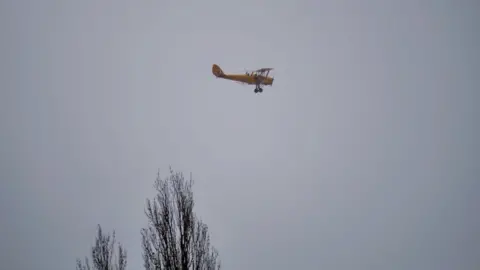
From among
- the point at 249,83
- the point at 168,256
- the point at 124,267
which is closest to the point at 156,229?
the point at 168,256

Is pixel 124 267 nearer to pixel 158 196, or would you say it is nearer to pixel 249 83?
pixel 158 196

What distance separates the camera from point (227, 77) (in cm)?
6669

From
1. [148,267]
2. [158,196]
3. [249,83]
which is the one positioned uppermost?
[249,83]

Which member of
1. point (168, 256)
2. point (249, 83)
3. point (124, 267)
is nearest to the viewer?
point (168, 256)

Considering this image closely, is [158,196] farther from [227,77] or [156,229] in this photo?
[227,77]

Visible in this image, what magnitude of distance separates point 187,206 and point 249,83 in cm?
3771

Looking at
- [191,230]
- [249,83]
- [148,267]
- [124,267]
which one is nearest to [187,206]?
[191,230]

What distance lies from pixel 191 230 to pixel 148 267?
131 inches

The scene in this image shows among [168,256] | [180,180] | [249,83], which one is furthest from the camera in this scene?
[249,83]

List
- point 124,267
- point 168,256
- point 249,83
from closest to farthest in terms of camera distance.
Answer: point 168,256 < point 124,267 < point 249,83

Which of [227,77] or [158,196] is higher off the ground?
[227,77]

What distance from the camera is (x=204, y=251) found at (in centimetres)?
3011

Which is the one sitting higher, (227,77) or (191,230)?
(227,77)

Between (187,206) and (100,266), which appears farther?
(100,266)
